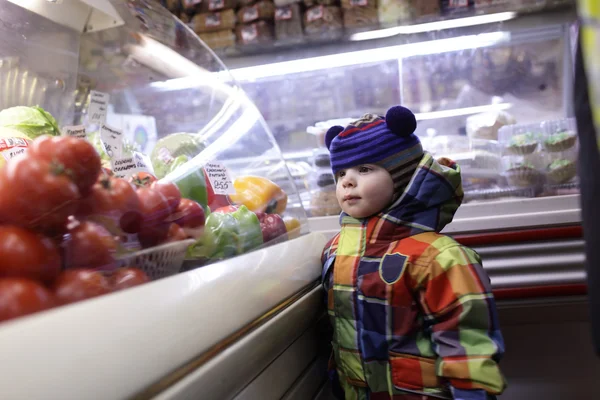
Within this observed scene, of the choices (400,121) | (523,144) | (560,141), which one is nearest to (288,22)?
(523,144)

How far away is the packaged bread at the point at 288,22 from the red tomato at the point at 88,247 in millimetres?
2271

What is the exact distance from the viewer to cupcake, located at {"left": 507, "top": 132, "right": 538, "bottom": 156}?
2.11 m

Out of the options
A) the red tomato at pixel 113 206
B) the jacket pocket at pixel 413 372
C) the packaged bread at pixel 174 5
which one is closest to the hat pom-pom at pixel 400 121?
the jacket pocket at pixel 413 372

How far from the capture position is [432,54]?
8.44 ft

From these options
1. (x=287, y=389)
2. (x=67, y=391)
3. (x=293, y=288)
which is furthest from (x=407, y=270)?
(x=67, y=391)

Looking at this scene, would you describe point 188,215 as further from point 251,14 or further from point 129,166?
point 251,14

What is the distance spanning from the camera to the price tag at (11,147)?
2.65ft

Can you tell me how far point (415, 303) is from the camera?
47.1 inches

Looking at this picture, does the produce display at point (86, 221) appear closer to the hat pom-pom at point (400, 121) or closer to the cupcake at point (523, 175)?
the hat pom-pom at point (400, 121)

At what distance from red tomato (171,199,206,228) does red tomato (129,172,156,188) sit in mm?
70

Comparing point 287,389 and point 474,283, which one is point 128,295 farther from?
point 474,283

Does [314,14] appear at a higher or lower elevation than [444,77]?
higher

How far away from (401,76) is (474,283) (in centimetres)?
173

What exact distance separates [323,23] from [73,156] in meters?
2.25
